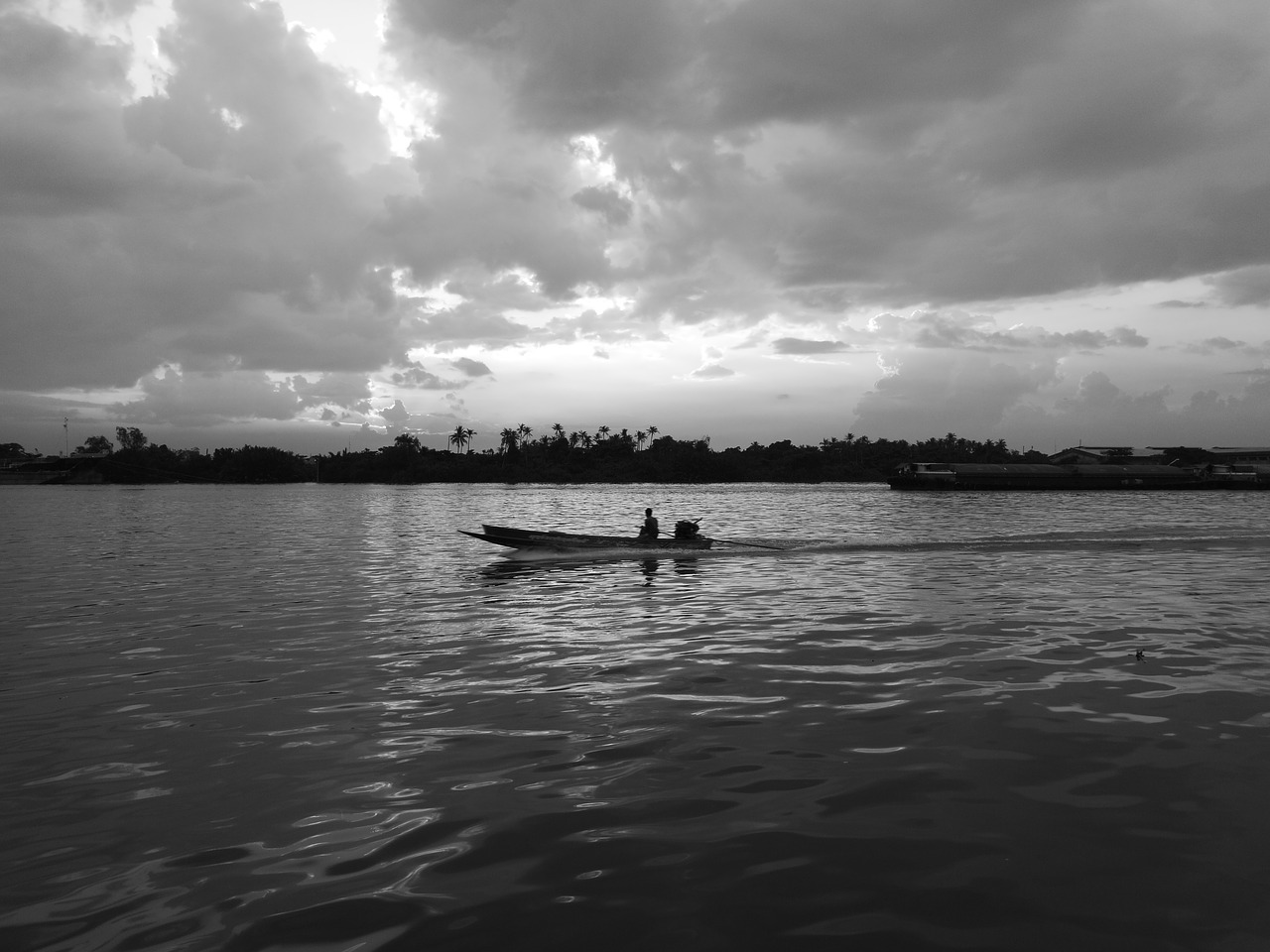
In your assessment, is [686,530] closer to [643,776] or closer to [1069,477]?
[643,776]

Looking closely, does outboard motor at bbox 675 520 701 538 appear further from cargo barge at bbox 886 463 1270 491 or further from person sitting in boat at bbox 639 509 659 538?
cargo barge at bbox 886 463 1270 491

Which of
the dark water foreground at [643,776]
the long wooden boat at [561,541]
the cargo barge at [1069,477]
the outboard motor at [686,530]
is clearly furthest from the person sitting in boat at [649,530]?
the cargo barge at [1069,477]

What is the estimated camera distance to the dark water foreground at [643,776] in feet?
16.6

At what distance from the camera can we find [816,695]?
32.8 ft

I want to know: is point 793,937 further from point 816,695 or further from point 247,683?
point 247,683

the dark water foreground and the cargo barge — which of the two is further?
the cargo barge

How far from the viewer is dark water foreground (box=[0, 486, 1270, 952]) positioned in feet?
16.6

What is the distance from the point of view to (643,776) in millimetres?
7387

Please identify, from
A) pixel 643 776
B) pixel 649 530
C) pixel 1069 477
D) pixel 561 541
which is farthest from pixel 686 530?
pixel 1069 477

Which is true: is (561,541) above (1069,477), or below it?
below

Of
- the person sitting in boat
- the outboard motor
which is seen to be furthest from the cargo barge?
the person sitting in boat

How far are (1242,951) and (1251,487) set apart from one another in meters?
132

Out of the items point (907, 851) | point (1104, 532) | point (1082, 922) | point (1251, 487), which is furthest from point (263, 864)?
point (1251, 487)

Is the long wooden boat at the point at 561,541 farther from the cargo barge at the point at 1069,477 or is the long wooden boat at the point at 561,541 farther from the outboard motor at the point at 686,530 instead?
the cargo barge at the point at 1069,477
